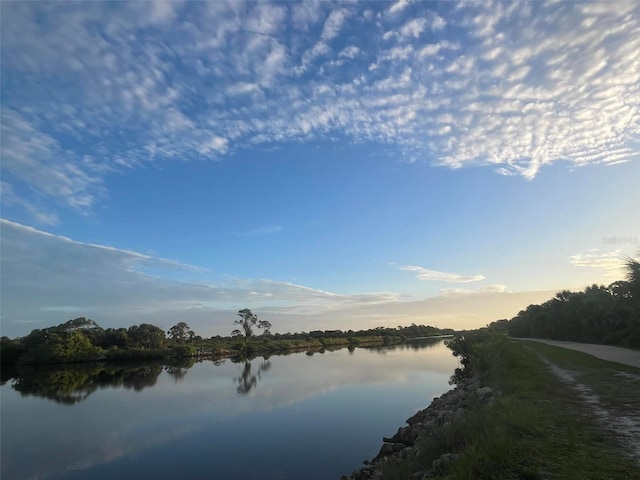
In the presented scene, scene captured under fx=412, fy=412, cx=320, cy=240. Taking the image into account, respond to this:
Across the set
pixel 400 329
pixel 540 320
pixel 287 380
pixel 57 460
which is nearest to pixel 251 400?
pixel 287 380

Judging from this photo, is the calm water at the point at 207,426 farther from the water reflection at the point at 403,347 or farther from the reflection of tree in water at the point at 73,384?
the water reflection at the point at 403,347

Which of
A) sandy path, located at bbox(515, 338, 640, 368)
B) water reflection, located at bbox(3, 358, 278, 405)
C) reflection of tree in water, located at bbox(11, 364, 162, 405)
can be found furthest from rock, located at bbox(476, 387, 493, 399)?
reflection of tree in water, located at bbox(11, 364, 162, 405)

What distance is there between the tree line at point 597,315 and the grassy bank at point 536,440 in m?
16.2

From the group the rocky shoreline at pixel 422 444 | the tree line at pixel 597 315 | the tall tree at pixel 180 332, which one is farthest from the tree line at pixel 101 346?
the rocky shoreline at pixel 422 444

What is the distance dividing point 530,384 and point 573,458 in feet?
29.8

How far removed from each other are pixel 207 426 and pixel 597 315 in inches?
1502

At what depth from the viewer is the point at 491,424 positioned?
7.86 metres

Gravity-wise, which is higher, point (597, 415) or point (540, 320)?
point (540, 320)

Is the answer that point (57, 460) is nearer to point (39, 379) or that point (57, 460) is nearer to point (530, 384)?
point (530, 384)

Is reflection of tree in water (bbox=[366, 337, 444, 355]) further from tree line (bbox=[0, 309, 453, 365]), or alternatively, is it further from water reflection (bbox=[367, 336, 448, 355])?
tree line (bbox=[0, 309, 453, 365])

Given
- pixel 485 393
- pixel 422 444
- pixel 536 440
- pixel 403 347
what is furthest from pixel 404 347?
pixel 536 440

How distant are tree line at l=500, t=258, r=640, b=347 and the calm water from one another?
44.5 feet

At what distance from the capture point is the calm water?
44.4ft

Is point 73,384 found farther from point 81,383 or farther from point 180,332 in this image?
point 180,332
